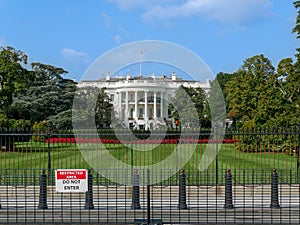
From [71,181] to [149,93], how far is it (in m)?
6.80

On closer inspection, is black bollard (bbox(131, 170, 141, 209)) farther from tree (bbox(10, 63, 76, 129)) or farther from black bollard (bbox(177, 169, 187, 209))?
tree (bbox(10, 63, 76, 129))

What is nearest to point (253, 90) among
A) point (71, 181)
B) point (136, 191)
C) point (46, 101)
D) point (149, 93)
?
point (46, 101)

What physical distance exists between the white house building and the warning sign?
4.92m

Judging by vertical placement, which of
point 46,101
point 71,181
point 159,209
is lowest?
point 159,209

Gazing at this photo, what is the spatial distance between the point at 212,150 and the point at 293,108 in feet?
57.7

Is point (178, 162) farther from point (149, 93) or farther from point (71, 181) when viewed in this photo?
point (71, 181)

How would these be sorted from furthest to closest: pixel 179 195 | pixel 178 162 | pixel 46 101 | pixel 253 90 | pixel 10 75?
pixel 46 101 < pixel 253 90 < pixel 10 75 < pixel 178 162 < pixel 179 195

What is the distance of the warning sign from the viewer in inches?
363

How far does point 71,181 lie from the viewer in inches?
364

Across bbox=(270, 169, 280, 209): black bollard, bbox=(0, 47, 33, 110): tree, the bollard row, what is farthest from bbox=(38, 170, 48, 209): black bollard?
bbox=(0, 47, 33, 110): tree

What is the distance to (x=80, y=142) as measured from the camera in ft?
64.1

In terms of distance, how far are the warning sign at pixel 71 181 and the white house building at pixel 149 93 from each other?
4.92m

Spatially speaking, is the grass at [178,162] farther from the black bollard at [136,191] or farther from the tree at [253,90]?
the tree at [253,90]

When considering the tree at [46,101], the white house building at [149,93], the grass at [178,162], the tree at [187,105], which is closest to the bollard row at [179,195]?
the grass at [178,162]
